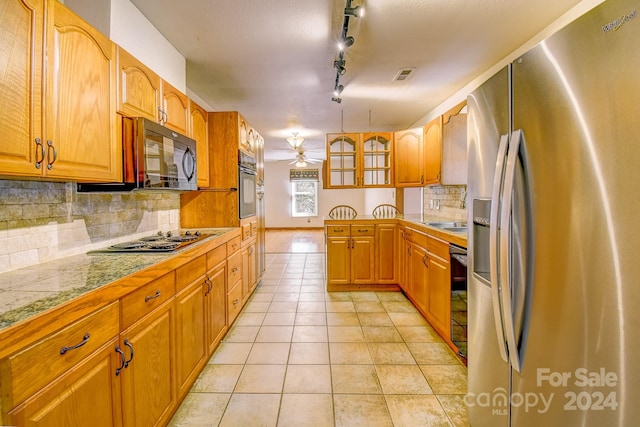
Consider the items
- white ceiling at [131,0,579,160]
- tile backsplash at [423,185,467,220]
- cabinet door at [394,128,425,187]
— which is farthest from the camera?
cabinet door at [394,128,425,187]

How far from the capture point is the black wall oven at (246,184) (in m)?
3.00

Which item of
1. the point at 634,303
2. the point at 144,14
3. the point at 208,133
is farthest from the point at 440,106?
the point at 634,303

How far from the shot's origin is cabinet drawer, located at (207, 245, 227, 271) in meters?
2.07

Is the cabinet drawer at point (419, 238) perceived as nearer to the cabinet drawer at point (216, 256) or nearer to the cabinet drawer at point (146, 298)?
the cabinet drawer at point (216, 256)

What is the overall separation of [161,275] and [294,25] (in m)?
1.95

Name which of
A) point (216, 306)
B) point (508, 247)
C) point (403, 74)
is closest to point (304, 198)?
point (403, 74)

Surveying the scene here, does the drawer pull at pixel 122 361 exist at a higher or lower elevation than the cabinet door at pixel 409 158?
lower

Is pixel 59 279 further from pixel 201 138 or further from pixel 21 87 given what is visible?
pixel 201 138

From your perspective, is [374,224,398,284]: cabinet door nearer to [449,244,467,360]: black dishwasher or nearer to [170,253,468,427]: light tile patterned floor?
[170,253,468,427]: light tile patterned floor

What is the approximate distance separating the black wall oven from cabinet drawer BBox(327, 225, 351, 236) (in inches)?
37.8

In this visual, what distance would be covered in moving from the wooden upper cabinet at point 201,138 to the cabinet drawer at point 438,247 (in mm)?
Result: 2193

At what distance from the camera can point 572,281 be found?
0.86 metres

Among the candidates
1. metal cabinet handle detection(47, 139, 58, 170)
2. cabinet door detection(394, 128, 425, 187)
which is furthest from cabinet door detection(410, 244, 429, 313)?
metal cabinet handle detection(47, 139, 58, 170)

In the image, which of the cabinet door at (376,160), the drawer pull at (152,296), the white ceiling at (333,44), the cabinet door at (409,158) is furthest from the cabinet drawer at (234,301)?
the cabinet door at (409,158)
